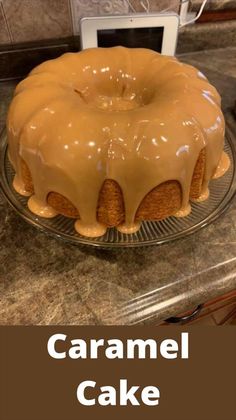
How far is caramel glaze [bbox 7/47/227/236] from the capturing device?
2.07 ft

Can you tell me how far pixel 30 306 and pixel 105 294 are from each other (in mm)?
128

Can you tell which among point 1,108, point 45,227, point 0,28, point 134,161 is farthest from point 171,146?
point 0,28

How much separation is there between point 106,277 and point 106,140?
0.80ft

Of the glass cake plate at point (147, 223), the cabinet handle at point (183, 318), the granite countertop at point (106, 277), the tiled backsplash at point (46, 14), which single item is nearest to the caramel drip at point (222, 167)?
the glass cake plate at point (147, 223)

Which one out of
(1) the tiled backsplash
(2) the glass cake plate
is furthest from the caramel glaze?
(1) the tiled backsplash

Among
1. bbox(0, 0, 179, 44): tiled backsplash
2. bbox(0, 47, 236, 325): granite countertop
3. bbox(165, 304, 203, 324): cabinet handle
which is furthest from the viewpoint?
bbox(0, 0, 179, 44): tiled backsplash

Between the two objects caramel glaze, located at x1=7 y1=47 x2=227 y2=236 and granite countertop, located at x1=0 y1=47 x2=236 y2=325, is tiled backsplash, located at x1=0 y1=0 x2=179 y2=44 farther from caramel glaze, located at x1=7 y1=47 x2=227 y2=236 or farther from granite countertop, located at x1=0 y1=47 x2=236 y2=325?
granite countertop, located at x1=0 y1=47 x2=236 y2=325

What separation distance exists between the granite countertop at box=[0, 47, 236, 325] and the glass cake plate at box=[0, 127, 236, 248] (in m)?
0.02

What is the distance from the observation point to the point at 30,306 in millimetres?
602

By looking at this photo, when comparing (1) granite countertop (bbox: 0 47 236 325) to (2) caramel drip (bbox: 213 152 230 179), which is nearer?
(1) granite countertop (bbox: 0 47 236 325)

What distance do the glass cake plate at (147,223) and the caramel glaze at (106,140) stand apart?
0.02 meters

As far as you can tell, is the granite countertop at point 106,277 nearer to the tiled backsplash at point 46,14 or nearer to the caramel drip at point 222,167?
the caramel drip at point 222,167

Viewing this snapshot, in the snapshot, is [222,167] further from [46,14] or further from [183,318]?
[46,14]

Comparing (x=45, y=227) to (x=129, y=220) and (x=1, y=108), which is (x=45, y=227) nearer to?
(x=129, y=220)
